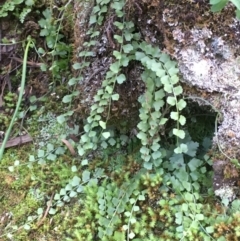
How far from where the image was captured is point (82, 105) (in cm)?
203

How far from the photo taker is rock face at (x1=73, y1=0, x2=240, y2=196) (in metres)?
1.70

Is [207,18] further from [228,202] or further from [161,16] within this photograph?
[228,202]

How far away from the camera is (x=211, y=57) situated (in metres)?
1.71

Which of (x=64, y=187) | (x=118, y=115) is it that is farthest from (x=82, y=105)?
(x=64, y=187)

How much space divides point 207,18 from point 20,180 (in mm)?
1071

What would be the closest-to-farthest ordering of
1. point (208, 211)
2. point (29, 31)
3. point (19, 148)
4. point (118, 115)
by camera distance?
point (208, 211)
point (118, 115)
point (19, 148)
point (29, 31)

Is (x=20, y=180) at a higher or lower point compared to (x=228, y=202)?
lower

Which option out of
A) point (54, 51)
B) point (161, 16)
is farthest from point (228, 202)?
point (54, 51)

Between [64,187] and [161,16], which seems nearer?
[161,16]

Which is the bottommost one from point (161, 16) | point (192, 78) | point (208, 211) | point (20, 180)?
point (20, 180)

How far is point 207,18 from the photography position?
1.72 metres

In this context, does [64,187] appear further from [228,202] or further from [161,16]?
[161,16]

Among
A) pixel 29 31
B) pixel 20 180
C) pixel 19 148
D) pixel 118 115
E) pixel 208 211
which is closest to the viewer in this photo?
pixel 208 211

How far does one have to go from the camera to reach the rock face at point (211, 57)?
Result: 1.70 meters
